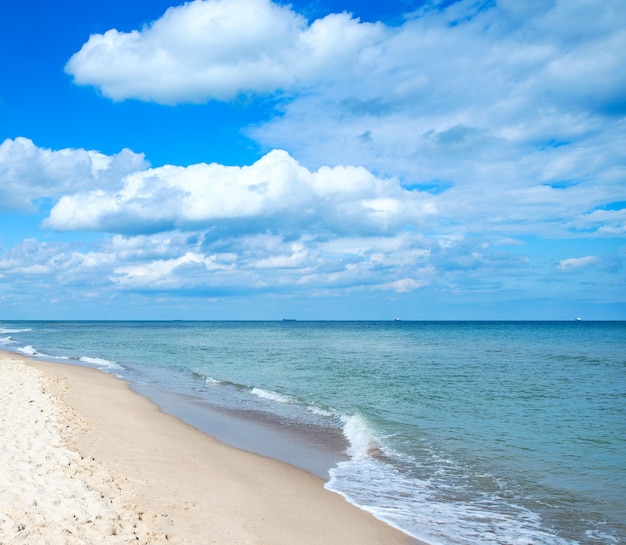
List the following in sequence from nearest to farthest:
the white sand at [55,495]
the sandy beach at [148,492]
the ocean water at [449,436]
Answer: the white sand at [55,495], the sandy beach at [148,492], the ocean water at [449,436]

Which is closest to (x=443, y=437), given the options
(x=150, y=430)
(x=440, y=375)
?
(x=150, y=430)

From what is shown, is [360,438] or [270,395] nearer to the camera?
[360,438]

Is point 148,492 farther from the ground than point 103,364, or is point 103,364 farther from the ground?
Answer: point 148,492

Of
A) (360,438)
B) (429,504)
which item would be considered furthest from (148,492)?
A: (360,438)

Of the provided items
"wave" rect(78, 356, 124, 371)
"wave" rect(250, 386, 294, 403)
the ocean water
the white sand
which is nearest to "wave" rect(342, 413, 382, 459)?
the ocean water

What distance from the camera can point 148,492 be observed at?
9508 millimetres

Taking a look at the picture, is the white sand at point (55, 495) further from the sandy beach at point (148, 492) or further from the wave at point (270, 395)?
the wave at point (270, 395)

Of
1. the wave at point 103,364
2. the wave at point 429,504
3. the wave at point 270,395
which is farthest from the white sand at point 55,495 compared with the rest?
the wave at point 103,364

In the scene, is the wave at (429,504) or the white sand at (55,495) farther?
the wave at (429,504)

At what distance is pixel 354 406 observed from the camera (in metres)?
22.9

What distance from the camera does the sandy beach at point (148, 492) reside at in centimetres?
756

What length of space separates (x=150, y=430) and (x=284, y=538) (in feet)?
29.7

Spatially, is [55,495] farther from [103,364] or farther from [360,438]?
[103,364]

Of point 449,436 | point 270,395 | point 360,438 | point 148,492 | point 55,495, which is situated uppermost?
point 55,495
